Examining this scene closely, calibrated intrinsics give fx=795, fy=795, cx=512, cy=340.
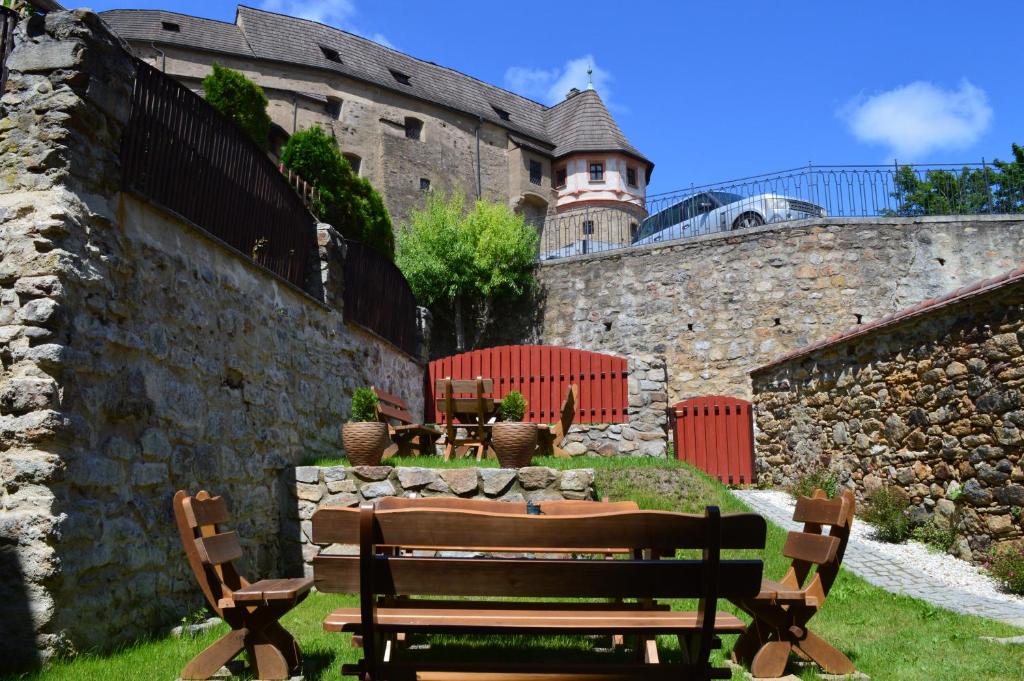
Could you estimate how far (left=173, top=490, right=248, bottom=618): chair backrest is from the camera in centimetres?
354

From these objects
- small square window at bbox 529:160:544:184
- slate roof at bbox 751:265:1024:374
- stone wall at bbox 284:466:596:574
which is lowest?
stone wall at bbox 284:466:596:574

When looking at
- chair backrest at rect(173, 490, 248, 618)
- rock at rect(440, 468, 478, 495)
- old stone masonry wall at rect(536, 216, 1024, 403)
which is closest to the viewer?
chair backrest at rect(173, 490, 248, 618)

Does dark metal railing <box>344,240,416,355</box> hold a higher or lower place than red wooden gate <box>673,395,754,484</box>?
higher

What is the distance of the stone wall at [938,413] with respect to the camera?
6305 mm

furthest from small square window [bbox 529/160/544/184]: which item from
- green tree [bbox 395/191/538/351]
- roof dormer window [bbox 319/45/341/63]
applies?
green tree [bbox 395/191/538/351]

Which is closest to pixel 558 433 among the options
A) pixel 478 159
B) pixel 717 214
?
pixel 717 214

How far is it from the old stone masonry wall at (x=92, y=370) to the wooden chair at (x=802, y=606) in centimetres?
327

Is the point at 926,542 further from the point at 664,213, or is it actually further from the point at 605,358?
the point at 664,213

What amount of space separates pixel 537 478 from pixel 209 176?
138 inches

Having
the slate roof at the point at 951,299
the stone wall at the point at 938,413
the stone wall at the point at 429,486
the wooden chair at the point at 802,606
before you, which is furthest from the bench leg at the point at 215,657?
the slate roof at the point at 951,299

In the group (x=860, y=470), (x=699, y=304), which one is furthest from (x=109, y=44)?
(x=699, y=304)

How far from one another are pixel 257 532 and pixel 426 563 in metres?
3.96

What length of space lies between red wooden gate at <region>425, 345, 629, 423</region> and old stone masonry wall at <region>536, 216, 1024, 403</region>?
4.09 m

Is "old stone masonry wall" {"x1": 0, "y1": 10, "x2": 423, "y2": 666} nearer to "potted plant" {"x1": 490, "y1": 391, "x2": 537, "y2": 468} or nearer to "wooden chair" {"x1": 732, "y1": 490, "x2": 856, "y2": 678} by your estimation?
"potted plant" {"x1": 490, "y1": 391, "x2": 537, "y2": 468}
